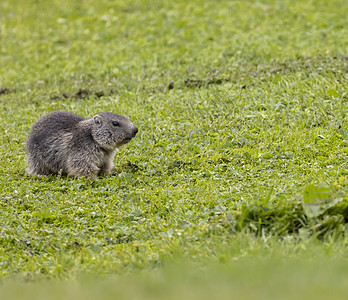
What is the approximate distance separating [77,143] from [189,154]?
189 centimetres

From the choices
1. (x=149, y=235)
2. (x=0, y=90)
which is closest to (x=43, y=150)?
(x=149, y=235)

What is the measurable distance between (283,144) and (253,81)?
A: 3.37 meters

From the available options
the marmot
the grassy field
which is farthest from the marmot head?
the grassy field

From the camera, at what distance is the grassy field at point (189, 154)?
5426 millimetres

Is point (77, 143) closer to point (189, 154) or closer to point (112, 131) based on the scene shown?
point (112, 131)

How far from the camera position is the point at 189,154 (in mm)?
9500

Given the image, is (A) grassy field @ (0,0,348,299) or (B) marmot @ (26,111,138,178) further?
(B) marmot @ (26,111,138,178)

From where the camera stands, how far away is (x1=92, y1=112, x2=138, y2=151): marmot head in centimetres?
932

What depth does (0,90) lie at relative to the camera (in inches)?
588

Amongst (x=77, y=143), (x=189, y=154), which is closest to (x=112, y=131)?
(x=77, y=143)

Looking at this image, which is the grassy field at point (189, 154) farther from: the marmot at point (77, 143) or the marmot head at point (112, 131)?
the marmot head at point (112, 131)

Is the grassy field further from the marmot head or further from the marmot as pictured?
the marmot head

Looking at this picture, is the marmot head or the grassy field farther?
the marmot head

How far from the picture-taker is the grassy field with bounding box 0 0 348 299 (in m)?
5.43
